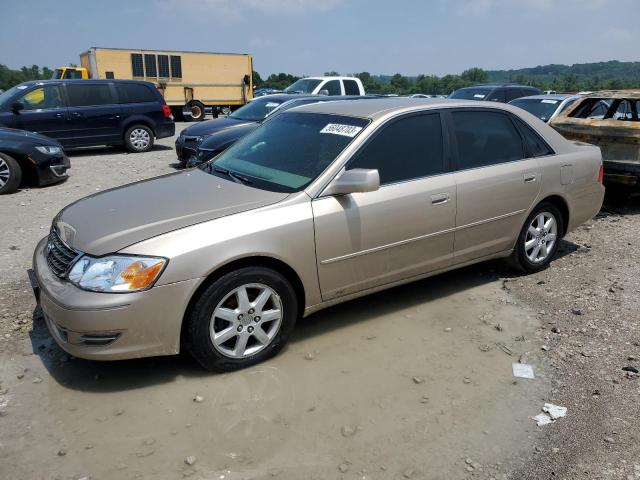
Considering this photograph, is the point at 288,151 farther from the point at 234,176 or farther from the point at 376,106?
the point at 376,106

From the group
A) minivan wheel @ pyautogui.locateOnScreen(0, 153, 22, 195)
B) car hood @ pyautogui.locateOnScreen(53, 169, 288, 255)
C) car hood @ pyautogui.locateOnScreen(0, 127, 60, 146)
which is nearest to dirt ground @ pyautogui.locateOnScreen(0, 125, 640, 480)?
car hood @ pyautogui.locateOnScreen(53, 169, 288, 255)

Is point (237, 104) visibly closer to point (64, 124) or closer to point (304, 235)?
point (64, 124)

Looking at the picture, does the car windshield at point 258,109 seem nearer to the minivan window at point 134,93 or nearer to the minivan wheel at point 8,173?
the minivan window at point 134,93

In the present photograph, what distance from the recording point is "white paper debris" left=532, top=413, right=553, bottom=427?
307cm

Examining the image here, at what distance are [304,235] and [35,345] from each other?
6.92 feet

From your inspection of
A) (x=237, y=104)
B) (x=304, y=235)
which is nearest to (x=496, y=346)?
(x=304, y=235)

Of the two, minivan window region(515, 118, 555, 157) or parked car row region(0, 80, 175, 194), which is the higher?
parked car row region(0, 80, 175, 194)

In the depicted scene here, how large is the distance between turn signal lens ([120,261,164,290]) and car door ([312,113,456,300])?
1082 millimetres

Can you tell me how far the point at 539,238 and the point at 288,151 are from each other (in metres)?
2.55

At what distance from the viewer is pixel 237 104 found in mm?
24078

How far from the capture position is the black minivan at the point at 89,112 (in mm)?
11695

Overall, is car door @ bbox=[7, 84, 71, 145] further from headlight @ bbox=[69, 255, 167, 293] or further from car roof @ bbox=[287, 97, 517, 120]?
headlight @ bbox=[69, 255, 167, 293]

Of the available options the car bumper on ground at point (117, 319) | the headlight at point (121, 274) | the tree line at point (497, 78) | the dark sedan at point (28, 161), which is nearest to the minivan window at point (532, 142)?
the car bumper on ground at point (117, 319)

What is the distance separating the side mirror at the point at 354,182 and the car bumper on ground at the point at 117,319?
44.7 inches
